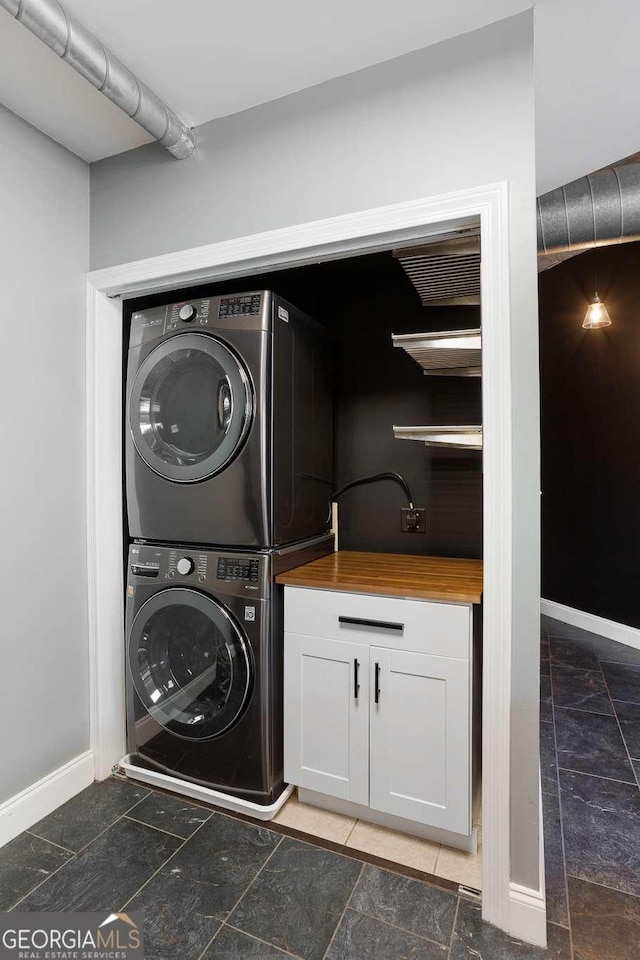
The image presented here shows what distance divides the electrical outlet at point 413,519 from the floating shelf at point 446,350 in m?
0.67

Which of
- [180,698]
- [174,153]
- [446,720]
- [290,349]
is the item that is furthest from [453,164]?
[180,698]

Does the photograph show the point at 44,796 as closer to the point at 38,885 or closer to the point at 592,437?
the point at 38,885

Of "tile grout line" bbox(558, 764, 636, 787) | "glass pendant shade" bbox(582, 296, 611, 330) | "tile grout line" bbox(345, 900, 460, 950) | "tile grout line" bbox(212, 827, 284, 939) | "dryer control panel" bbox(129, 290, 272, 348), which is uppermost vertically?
"glass pendant shade" bbox(582, 296, 611, 330)

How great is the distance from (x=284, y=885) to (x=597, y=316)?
161 inches

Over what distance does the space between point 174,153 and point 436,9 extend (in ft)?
3.25

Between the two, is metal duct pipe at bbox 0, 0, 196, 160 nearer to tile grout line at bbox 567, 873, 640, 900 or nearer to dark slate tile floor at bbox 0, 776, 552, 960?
dark slate tile floor at bbox 0, 776, 552, 960

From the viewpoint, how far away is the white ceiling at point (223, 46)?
1384 millimetres

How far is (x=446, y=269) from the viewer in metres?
1.97

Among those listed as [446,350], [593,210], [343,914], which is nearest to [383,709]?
[343,914]

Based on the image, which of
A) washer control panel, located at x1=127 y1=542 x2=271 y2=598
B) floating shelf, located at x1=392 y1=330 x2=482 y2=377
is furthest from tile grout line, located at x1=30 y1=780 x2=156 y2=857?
floating shelf, located at x1=392 y1=330 x2=482 y2=377

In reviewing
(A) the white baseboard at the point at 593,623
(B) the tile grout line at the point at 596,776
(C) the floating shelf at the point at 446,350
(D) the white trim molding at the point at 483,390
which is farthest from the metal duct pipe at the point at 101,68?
(A) the white baseboard at the point at 593,623

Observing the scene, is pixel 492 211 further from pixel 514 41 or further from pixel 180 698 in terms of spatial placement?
pixel 180 698

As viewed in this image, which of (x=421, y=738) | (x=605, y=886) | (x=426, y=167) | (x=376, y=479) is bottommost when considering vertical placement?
(x=605, y=886)

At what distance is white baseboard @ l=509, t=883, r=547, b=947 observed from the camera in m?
1.40
